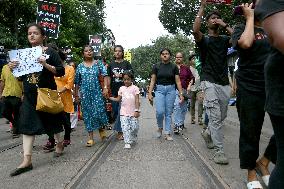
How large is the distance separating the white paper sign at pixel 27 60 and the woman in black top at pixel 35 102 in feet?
0.26

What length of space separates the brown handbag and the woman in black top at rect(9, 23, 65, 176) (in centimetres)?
11

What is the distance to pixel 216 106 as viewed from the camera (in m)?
5.90

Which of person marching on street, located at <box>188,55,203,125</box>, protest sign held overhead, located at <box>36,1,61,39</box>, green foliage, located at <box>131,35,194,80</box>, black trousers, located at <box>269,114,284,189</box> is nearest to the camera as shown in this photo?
black trousers, located at <box>269,114,284,189</box>

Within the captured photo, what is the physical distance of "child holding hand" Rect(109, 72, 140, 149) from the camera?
25.7ft

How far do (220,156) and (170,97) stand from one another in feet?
10.2

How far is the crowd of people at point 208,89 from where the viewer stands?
2.41 m

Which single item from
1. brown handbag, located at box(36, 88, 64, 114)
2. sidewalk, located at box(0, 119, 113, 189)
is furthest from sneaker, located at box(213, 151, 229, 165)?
brown handbag, located at box(36, 88, 64, 114)

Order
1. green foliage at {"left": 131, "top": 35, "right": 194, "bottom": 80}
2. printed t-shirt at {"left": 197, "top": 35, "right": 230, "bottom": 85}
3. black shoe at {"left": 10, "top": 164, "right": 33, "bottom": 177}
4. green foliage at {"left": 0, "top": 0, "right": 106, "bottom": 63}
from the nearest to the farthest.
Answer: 1. black shoe at {"left": 10, "top": 164, "right": 33, "bottom": 177}
2. printed t-shirt at {"left": 197, "top": 35, "right": 230, "bottom": 85}
3. green foliage at {"left": 0, "top": 0, "right": 106, "bottom": 63}
4. green foliage at {"left": 131, "top": 35, "right": 194, "bottom": 80}

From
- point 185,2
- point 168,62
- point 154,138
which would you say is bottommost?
point 154,138

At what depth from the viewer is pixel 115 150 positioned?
7117 millimetres

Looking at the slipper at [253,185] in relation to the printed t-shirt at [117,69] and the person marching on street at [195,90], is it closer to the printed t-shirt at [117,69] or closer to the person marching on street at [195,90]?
the printed t-shirt at [117,69]

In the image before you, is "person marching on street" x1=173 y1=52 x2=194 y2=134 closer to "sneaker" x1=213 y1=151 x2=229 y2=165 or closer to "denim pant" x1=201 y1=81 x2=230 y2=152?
"denim pant" x1=201 y1=81 x2=230 y2=152

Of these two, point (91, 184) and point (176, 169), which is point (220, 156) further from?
point (91, 184)

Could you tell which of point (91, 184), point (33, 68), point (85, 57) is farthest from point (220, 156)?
point (85, 57)
